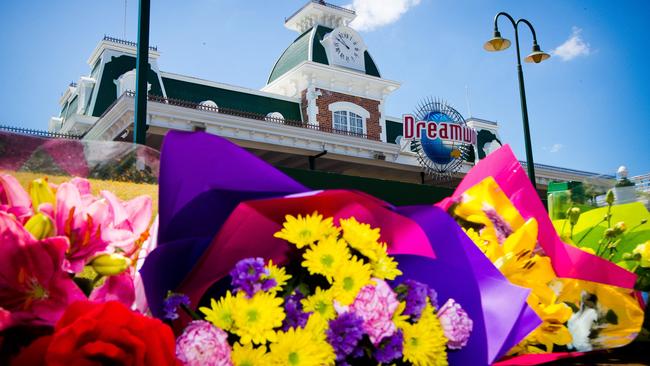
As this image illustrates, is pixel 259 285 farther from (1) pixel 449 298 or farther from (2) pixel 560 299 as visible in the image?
(2) pixel 560 299

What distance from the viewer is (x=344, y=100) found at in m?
28.9

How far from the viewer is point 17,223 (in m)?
0.91

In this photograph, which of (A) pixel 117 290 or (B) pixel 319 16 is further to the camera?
(B) pixel 319 16

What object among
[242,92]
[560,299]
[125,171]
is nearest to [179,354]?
[125,171]

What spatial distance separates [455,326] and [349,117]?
27.9m

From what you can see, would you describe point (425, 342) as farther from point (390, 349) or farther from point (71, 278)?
point (71, 278)

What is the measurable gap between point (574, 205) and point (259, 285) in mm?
1778

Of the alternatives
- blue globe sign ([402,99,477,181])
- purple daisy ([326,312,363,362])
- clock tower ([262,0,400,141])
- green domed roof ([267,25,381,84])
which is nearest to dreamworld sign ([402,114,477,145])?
blue globe sign ([402,99,477,181])

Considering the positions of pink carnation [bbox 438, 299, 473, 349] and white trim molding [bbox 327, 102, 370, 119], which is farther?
white trim molding [bbox 327, 102, 370, 119]

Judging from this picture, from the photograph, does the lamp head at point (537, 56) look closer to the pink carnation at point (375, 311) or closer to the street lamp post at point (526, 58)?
the street lamp post at point (526, 58)

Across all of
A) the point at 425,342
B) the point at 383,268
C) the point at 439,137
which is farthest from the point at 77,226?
the point at 439,137

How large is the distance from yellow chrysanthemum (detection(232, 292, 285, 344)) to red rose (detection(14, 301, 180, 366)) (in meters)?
0.17

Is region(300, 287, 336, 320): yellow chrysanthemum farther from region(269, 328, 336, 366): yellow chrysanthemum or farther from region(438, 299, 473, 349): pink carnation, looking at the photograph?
region(438, 299, 473, 349): pink carnation

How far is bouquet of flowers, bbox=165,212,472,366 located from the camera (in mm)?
1000
